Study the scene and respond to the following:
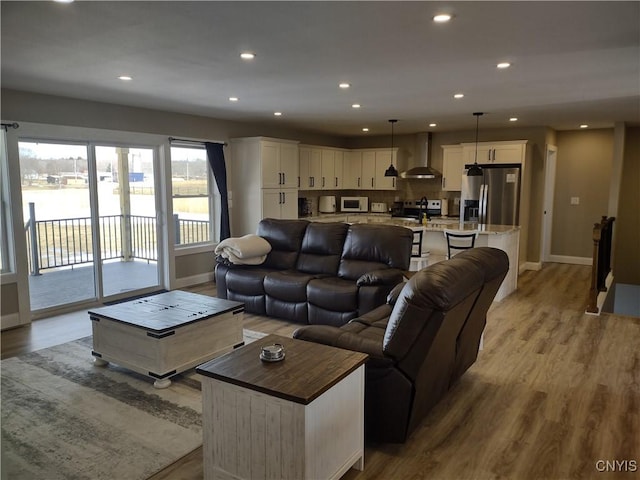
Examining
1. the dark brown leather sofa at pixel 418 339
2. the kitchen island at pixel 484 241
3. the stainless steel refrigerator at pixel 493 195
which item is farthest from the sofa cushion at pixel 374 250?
the stainless steel refrigerator at pixel 493 195

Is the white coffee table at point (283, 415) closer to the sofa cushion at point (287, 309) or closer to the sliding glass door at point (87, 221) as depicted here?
the sofa cushion at point (287, 309)

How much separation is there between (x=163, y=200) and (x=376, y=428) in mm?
4800

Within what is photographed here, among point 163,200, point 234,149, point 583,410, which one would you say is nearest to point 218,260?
point 163,200

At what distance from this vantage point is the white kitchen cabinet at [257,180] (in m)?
7.14

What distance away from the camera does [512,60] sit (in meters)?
3.54

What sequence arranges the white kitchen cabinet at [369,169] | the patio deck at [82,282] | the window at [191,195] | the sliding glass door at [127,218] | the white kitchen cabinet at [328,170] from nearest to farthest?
the patio deck at [82,282] → the sliding glass door at [127,218] → the window at [191,195] → the white kitchen cabinet at [328,170] → the white kitchen cabinet at [369,169]

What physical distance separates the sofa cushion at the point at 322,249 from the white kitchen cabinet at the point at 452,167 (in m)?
3.87

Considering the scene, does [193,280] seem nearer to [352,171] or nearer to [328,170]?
[328,170]

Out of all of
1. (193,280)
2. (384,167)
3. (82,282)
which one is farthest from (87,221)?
(384,167)

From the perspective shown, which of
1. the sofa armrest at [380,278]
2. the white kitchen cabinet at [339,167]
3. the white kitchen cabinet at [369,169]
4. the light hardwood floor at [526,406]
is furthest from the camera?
the white kitchen cabinet at [369,169]

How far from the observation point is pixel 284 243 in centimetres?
555

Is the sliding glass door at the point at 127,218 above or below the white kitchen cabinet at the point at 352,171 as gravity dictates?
below

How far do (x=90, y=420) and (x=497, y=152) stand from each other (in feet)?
23.0

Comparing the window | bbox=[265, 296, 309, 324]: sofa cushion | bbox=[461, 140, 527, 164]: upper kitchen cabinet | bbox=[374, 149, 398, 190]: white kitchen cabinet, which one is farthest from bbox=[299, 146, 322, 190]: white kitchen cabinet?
bbox=[265, 296, 309, 324]: sofa cushion
